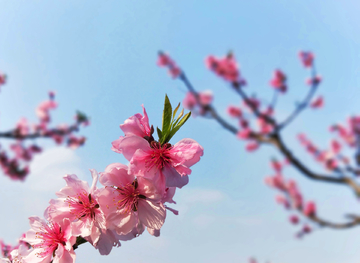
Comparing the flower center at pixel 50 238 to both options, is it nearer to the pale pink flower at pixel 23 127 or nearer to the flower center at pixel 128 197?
the flower center at pixel 128 197

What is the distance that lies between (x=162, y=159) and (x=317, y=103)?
9000mm

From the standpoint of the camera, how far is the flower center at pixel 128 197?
2.21 feet

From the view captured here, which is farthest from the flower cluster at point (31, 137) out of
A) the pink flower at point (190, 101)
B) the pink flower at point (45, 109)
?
the pink flower at point (190, 101)

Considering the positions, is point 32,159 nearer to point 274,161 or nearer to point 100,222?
point 274,161

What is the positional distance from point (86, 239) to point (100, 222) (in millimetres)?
52

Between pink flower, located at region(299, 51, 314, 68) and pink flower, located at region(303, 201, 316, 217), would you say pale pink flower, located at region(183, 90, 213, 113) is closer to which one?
pink flower, located at region(299, 51, 314, 68)

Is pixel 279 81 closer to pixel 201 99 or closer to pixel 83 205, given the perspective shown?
pixel 201 99

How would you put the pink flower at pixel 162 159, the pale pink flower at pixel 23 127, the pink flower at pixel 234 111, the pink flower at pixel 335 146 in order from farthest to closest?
the pink flower at pixel 234 111 < the pink flower at pixel 335 146 < the pale pink flower at pixel 23 127 < the pink flower at pixel 162 159

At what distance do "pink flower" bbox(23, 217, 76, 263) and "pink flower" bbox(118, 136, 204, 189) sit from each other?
250 millimetres

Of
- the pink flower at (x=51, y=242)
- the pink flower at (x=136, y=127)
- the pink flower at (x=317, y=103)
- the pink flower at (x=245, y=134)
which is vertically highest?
the pink flower at (x=317, y=103)

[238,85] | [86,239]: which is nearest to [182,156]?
[86,239]

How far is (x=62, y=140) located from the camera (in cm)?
769

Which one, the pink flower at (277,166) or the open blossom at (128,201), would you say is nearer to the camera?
the open blossom at (128,201)

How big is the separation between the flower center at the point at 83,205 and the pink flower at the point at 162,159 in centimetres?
17
